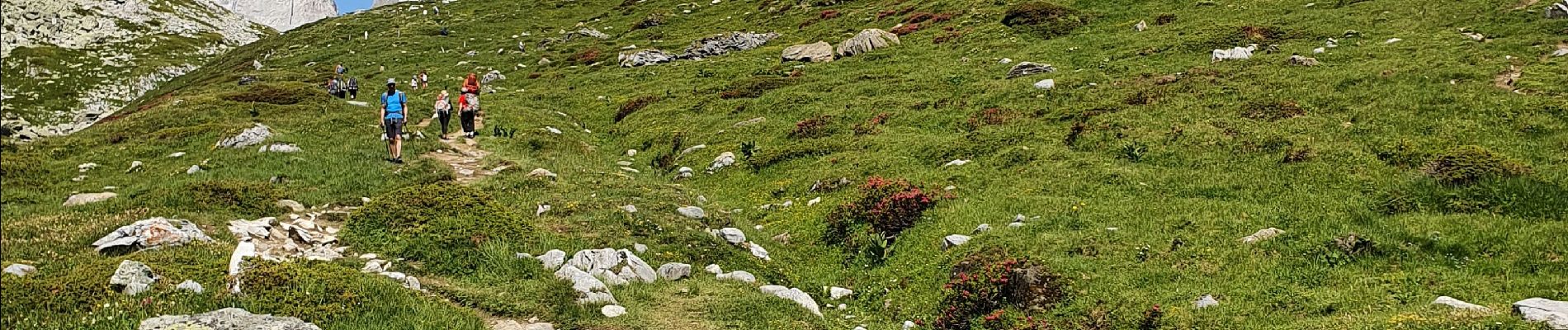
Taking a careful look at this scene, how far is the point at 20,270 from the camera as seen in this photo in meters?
9.24

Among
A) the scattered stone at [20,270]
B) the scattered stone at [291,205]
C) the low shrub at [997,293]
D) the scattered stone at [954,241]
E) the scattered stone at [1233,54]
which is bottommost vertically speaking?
the scattered stone at [1233,54]

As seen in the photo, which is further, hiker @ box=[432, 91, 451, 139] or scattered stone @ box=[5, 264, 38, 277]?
hiker @ box=[432, 91, 451, 139]

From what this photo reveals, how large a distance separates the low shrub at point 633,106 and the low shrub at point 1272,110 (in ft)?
75.1

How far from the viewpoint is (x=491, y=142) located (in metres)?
26.2

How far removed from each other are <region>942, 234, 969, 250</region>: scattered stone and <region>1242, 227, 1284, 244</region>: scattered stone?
4213mm

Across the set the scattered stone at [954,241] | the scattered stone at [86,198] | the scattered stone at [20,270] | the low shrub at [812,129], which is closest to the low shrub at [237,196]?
the scattered stone at [86,198]

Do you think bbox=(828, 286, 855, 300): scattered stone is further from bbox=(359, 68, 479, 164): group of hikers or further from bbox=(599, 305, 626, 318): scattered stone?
bbox=(359, 68, 479, 164): group of hikers

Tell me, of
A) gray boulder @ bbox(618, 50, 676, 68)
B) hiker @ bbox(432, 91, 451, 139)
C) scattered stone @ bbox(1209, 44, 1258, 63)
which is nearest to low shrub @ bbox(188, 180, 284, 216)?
hiker @ bbox(432, 91, 451, 139)

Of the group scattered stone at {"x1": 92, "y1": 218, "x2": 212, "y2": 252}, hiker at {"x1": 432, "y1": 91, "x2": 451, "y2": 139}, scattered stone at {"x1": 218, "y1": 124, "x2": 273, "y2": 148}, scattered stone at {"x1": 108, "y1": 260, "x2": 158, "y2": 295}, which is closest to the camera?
scattered stone at {"x1": 108, "y1": 260, "x2": 158, "y2": 295}

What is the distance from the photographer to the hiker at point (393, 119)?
20531 millimetres

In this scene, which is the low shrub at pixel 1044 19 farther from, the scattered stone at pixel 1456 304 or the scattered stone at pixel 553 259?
the scattered stone at pixel 553 259

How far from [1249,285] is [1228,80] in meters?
16.4

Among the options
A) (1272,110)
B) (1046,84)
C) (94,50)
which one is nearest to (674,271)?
(1272,110)

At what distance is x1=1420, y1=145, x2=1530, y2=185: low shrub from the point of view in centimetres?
1328
